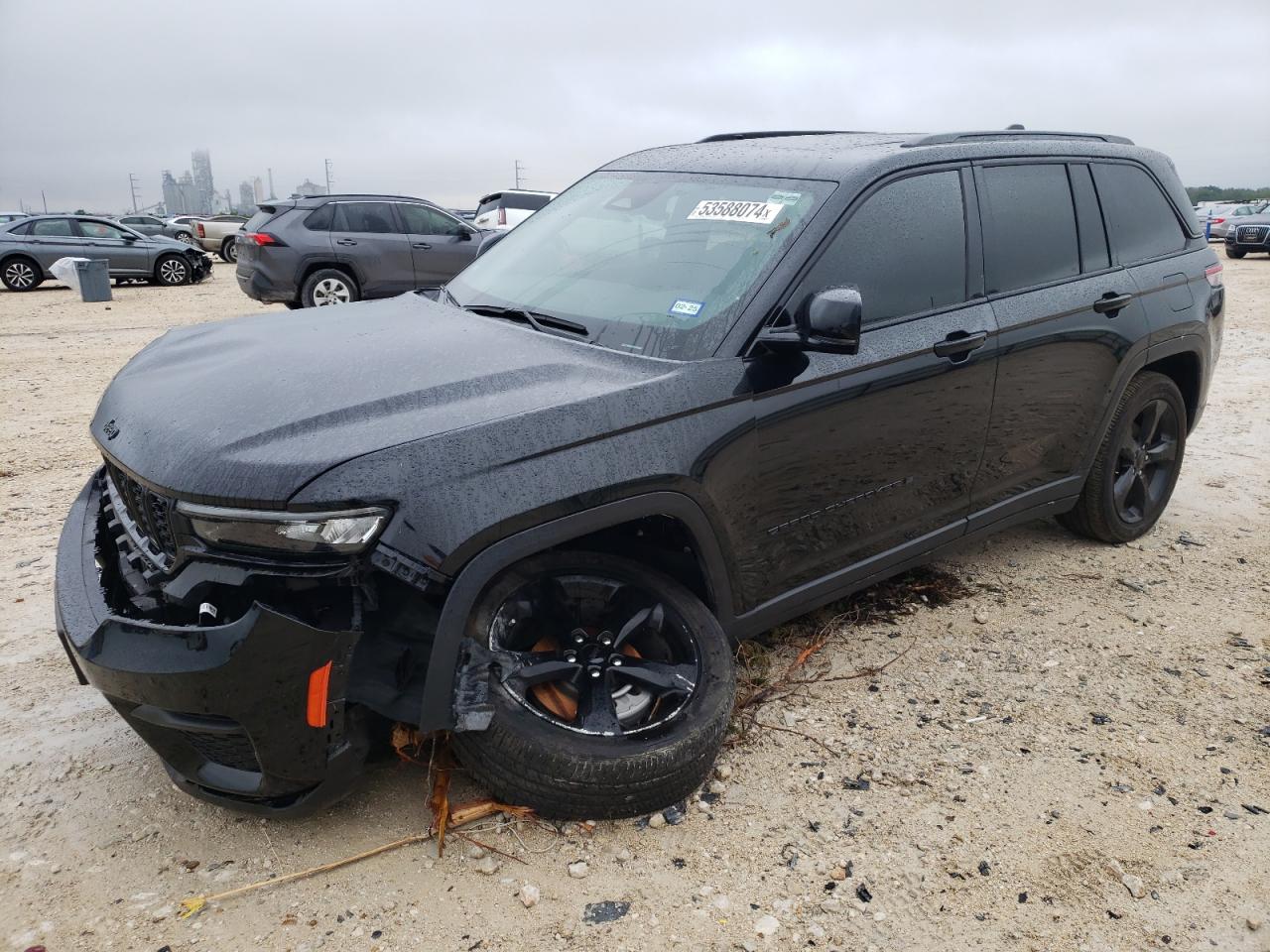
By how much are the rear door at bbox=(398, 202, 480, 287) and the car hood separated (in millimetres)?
9707

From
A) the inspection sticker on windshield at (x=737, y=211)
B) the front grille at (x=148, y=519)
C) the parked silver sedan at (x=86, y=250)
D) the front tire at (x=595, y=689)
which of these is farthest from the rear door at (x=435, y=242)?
the front tire at (x=595, y=689)

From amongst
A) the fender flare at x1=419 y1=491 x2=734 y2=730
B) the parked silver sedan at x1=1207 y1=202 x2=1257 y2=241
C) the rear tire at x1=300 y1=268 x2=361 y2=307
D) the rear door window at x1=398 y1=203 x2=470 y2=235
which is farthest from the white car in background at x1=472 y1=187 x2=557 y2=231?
the parked silver sedan at x1=1207 y1=202 x2=1257 y2=241

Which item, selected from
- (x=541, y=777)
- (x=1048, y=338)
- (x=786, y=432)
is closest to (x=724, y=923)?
(x=541, y=777)

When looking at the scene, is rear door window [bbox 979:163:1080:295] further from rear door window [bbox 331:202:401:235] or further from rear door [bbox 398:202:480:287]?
rear door window [bbox 331:202:401:235]

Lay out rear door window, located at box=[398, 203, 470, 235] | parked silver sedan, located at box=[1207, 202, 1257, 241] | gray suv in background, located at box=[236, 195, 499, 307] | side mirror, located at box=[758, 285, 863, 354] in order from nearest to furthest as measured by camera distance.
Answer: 1. side mirror, located at box=[758, 285, 863, 354]
2. gray suv in background, located at box=[236, 195, 499, 307]
3. rear door window, located at box=[398, 203, 470, 235]
4. parked silver sedan, located at box=[1207, 202, 1257, 241]

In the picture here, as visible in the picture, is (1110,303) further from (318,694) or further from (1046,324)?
(318,694)

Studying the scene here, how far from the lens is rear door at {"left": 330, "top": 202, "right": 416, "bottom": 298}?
12.3 metres

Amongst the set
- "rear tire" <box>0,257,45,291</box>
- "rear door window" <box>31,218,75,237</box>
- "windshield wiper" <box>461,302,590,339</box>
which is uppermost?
"windshield wiper" <box>461,302,590,339</box>

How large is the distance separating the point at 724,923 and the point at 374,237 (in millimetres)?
11482

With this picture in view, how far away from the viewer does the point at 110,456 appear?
2.68m

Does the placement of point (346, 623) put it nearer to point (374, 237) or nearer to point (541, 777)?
point (541, 777)

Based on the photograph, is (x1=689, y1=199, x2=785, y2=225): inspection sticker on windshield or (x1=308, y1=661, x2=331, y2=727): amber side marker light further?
(x1=689, y1=199, x2=785, y2=225): inspection sticker on windshield

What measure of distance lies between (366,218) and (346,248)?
23.7 inches

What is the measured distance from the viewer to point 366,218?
1256 cm
